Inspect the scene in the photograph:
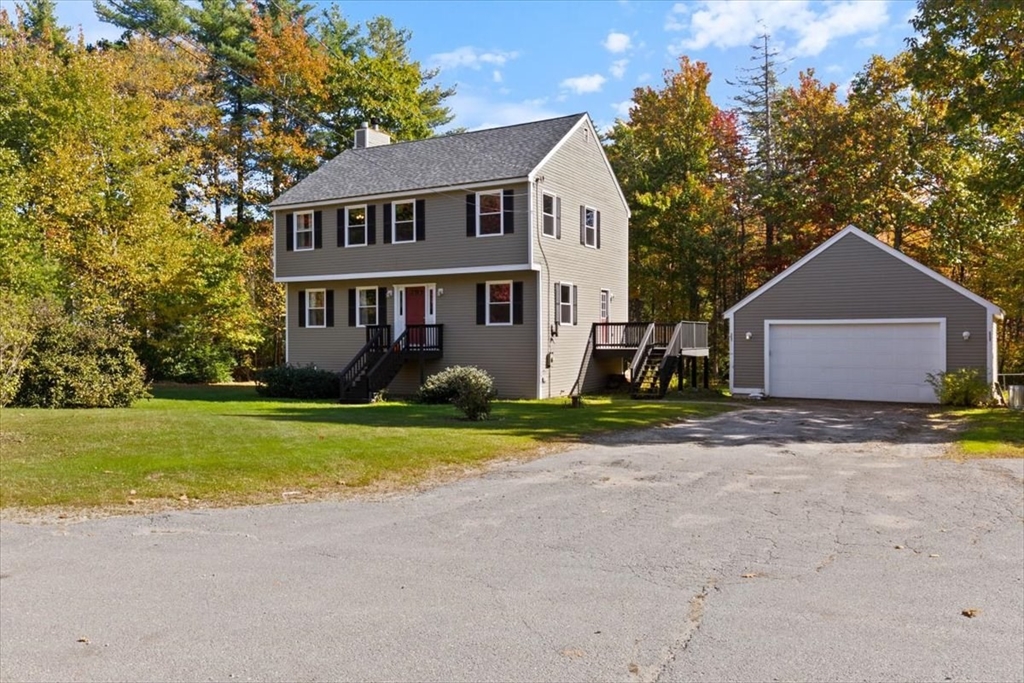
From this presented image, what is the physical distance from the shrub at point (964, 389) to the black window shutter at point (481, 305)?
1267 centimetres

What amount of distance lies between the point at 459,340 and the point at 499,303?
5.83 ft

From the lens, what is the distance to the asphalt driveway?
417 cm

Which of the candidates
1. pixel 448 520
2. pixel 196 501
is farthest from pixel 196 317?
pixel 448 520

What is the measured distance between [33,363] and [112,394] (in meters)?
1.76

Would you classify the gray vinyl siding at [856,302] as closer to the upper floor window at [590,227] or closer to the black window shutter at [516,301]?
the upper floor window at [590,227]

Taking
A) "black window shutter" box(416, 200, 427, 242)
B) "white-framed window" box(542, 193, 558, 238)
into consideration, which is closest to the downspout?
"white-framed window" box(542, 193, 558, 238)

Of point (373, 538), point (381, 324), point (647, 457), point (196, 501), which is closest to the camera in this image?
point (373, 538)

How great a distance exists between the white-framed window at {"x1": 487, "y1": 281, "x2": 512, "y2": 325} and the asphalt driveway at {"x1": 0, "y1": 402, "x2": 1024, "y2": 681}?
46.6 feet

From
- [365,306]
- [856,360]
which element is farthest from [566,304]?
[856,360]

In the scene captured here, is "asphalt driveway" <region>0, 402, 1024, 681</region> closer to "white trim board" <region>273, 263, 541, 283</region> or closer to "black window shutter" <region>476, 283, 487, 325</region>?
"white trim board" <region>273, 263, 541, 283</region>

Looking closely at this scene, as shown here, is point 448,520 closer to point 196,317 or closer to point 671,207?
point 196,317

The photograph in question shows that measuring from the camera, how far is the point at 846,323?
22.4 metres

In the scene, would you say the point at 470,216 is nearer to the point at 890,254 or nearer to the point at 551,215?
the point at 551,215

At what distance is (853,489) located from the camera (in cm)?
889
